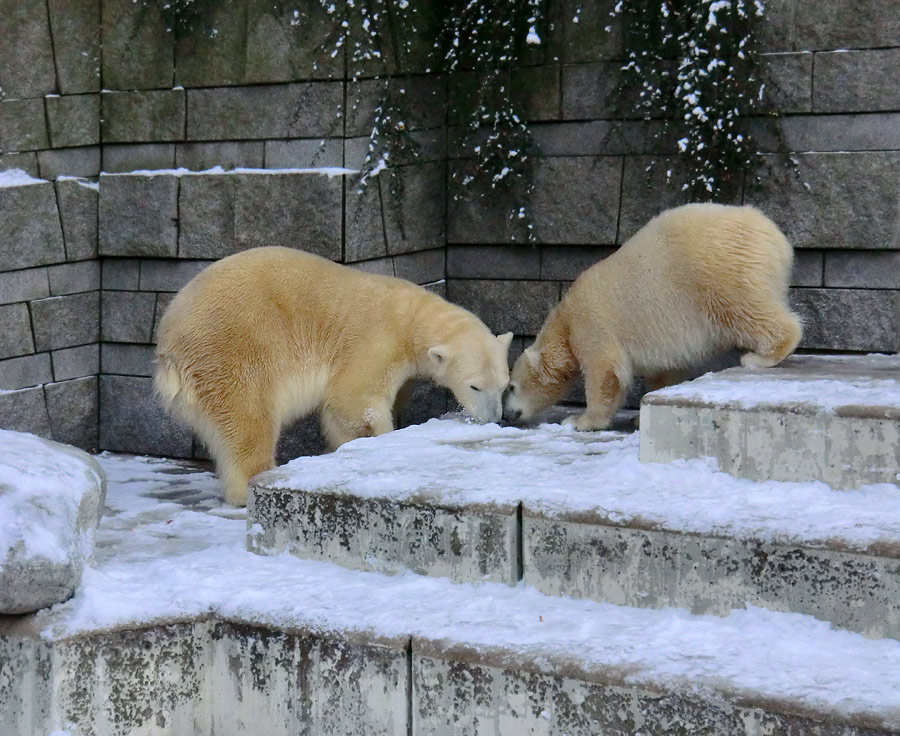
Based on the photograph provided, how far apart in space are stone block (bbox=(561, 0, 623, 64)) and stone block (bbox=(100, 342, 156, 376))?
8.77ft

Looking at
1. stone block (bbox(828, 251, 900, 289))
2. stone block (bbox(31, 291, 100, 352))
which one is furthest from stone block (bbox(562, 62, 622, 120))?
stone block (bbox(31, 291, 100, 352))

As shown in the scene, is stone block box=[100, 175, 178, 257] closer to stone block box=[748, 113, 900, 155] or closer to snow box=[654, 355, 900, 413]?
stone block box=[748, 113, 900, 155]

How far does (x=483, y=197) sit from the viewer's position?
5.79m

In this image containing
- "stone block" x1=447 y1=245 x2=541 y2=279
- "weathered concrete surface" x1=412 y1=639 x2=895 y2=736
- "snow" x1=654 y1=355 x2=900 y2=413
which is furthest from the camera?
"stone block" x1=447 y1=245 x2=541 y2=279

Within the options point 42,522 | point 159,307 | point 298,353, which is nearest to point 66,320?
point 159,307

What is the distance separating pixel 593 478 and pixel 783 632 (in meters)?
0.84

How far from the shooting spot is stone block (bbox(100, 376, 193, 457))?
19.6 feet

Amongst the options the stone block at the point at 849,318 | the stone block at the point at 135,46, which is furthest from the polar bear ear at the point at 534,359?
the stone block at the point at 135,46

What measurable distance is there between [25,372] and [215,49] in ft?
6.15

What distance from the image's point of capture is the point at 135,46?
5809 mm

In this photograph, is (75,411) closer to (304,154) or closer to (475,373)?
(304,154)

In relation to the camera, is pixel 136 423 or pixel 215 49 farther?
pixel 136 423

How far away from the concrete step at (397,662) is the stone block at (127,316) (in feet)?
8.03

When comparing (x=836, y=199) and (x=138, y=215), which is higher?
(x=836, y=199)
